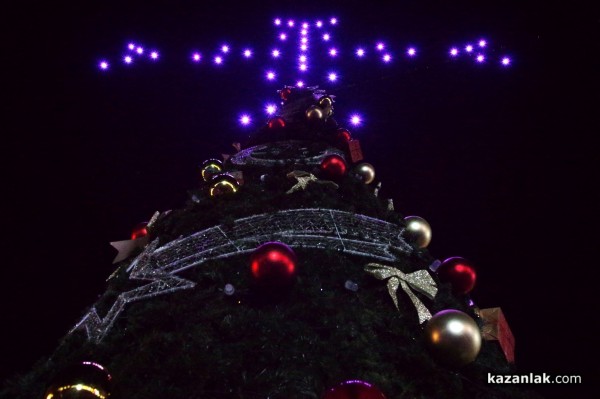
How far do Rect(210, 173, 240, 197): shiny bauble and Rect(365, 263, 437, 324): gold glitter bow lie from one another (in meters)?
1.29

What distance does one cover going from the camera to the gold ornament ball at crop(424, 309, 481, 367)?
151 cm

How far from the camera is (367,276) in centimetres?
201

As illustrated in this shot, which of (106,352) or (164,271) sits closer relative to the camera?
(106,352)

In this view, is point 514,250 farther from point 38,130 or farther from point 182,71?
point 38,130

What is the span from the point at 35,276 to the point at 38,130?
1906 mm

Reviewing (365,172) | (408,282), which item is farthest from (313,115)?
(408,282)

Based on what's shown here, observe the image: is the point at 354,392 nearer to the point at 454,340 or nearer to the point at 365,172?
the point at 454,340

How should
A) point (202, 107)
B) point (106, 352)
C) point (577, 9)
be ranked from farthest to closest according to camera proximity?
point (202, 107) → point (577, 9) → point (106, 352)

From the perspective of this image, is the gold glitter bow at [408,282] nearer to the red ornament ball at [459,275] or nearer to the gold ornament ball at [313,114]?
the red ornament ball at [459,275]

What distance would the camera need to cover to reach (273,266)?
5.45 ft

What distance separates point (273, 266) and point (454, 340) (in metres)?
0.85

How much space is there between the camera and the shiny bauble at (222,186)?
2756 mm

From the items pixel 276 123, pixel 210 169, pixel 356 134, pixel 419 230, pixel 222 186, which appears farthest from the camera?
pixel 356 134

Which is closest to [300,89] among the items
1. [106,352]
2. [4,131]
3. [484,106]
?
[484,106]
